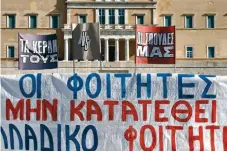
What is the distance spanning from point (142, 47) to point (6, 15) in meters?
35.5

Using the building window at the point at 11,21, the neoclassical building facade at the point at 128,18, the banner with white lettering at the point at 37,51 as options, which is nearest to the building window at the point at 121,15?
the neoclassical building facade at the point at 128,18

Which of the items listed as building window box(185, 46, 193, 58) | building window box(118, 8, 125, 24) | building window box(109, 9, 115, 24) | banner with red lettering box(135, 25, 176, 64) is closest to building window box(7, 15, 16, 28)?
building window box(109, 9, 115, 24)

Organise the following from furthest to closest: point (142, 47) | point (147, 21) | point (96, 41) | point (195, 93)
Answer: point (147, 21) → point (142, 47) → point (96, 41) → point (195, 93)

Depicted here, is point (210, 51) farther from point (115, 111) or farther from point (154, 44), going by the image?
point (115, 111)

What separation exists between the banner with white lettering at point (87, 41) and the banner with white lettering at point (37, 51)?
593 mm

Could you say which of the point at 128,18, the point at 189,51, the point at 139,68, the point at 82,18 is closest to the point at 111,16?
the point at 128,18

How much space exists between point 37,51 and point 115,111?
4.68 metres

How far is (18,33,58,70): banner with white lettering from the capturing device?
11.3 m

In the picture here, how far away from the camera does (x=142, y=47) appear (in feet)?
42.8

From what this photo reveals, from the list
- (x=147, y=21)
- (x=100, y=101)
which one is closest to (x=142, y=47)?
(x=100, y=101)

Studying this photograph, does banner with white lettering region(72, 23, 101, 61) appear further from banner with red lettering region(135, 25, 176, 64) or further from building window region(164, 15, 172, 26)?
building window region(164, 15, 172, 26)

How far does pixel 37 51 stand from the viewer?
38.0 feet

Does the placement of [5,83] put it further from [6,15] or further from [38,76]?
[6,15]

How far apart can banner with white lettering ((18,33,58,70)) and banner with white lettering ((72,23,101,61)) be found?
1.95 ft
